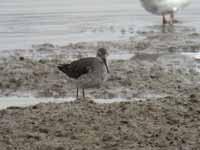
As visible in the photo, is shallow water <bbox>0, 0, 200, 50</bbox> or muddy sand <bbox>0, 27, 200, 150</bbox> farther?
shallow water <bbox>0, 0, 200, 50</bbox>

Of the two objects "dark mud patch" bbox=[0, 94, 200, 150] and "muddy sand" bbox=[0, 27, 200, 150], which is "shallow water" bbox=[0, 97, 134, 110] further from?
"dark mud patch" bbox=[0, 94, 200, 150]

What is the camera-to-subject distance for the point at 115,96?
937 centimetres

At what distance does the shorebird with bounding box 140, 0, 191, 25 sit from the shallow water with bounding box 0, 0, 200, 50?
1.24ft

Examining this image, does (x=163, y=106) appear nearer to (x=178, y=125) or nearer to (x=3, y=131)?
(x=178, y=125)

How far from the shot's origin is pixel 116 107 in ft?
26.8

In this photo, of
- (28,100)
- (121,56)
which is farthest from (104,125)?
(121,56)

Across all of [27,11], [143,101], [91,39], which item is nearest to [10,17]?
[27,11]

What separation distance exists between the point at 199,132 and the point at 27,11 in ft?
35.7

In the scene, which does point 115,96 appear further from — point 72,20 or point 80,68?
point 72,20

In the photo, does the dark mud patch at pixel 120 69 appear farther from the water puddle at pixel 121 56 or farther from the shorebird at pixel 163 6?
the shorebird at pixel 163 6

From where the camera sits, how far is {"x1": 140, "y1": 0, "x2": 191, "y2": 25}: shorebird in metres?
15.6

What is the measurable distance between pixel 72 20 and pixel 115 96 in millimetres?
7140

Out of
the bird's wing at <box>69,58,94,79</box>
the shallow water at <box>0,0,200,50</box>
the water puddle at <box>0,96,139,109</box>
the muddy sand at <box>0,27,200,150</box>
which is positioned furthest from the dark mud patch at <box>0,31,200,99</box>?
the shallow water at <box>0,0,200,50</box>

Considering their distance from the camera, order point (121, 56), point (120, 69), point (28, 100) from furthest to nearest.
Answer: point (121, 56) → point (120, 69) → point (28, 100)
